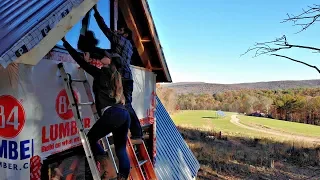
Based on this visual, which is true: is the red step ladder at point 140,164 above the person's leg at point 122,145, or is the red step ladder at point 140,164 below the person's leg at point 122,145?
below

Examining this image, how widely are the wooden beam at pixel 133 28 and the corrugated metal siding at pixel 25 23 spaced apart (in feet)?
9.45

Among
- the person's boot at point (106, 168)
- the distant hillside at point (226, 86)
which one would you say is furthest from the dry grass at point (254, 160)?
the distant hillside at point (226, 86)

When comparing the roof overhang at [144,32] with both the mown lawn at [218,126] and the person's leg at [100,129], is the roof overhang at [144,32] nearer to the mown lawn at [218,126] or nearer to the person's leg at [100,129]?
the person's leg at [100,129]

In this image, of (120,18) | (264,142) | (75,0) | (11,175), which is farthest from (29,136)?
(264,142)

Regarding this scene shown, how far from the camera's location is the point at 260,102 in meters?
78.3

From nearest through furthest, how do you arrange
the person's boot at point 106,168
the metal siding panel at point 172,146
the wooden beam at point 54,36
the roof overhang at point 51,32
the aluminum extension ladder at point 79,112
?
the roof overhang at point 51,32, the wooden beam at point 54,36, the aluminum extension ladder at point 79,112, the person's boot at point 106,168, the metal siding panel at point 172,146

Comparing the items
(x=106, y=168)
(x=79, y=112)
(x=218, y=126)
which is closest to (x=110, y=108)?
(x=79, y=112)

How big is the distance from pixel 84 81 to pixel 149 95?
11.3 feet

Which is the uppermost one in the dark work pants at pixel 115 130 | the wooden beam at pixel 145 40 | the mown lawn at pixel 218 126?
the wooden beam at pixel 145 40

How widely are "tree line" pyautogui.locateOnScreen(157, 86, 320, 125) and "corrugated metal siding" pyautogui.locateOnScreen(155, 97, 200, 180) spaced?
44178 mm

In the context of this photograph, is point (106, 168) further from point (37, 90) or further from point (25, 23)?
point (25, 23)

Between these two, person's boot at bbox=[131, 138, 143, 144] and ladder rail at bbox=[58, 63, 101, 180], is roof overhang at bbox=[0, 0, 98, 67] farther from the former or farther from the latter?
person's boot at bbox=[131, 138, 143, 144]

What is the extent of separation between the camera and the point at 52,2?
12.4 ft

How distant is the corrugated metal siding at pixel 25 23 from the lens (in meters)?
2.69
